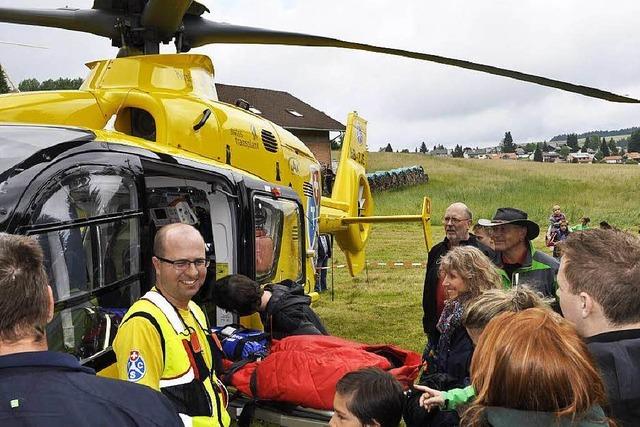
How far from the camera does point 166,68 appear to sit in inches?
202

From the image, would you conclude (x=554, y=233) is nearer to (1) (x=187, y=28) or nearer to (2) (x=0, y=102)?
(1) (x=187, y=28)

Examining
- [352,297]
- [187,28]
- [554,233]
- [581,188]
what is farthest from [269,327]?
[581,188]

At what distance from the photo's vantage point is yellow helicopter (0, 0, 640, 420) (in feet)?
8.73

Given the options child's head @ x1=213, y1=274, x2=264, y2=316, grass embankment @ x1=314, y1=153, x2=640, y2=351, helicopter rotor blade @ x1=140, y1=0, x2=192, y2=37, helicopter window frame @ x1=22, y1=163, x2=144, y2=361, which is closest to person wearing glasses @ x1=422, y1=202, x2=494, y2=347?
child's head @ x1=213, y1=274, x2=264, y2=316

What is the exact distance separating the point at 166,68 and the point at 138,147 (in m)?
1.96

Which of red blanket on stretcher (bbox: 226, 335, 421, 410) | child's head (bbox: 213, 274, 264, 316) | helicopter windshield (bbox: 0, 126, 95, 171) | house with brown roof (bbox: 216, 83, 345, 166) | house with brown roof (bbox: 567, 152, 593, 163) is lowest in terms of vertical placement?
red blanket on stretcher (bbox: 226, 335, 421, 410)

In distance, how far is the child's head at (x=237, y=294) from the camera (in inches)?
140

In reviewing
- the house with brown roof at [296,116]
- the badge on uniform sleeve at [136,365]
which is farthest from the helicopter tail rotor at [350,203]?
the house with brown roof at [296,116]

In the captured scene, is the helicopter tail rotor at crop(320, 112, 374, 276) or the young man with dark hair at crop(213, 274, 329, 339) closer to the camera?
the young man with dark hair at crop(213, 274, 329, 339)

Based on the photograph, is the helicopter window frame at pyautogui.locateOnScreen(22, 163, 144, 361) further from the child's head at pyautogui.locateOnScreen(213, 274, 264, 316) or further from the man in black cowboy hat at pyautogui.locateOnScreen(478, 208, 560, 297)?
the man in black cowboy hat at pyautogui.locateOnScreen(478, 208, 560, 297)

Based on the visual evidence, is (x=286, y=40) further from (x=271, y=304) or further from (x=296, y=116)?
(x=296, y=116)

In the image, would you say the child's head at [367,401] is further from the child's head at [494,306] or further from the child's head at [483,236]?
the child's head at [483,236]

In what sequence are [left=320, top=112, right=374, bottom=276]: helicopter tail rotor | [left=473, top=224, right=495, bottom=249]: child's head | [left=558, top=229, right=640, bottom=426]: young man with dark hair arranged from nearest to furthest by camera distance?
[left=558, top=229, right=640, bottom=426]: young man with dark hair, [left=473, top=224, right=495, bottom=249]: child's head, [left=320, top=112, right=374, bottom=276]: helicopter tail rotor

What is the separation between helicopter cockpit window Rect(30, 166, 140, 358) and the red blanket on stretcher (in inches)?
30.4
